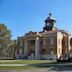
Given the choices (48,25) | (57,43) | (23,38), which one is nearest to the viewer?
(57,43)

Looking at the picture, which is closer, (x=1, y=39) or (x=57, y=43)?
(x=1, y=39)

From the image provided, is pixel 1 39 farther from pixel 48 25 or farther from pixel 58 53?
pixel 48 25

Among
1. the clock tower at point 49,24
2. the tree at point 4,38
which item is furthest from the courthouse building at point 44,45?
the tree at point 4,38

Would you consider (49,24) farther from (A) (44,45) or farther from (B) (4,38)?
(B) (4,38)

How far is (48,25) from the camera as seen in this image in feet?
303

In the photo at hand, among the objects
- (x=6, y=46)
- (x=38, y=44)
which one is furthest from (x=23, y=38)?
(x=6, y=46)

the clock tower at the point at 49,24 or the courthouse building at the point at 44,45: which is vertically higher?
the clock tower at the point at 49,24

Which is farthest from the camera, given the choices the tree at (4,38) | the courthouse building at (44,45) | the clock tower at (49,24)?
the clock tower at (49,24)

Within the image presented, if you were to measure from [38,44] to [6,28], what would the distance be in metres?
12.4

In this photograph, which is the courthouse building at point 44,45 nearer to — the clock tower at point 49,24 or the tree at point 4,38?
the clock tower at point 49,24

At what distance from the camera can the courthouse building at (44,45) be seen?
3091 inches

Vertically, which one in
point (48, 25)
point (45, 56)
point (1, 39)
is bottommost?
point (45, 56)

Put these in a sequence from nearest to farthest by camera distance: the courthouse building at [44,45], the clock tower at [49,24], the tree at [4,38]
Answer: the tree at [4,38]
the courthouse building at [44,45]
the clock tower at [49,24]

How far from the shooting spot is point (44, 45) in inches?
3164
